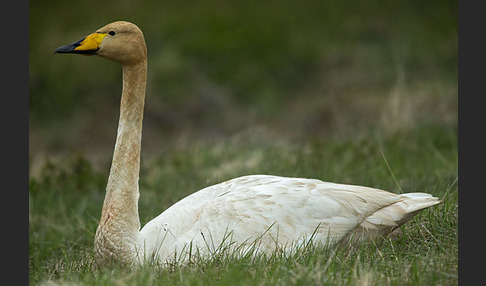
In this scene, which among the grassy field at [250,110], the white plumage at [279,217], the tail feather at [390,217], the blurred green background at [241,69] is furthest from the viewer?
the blurred green background at [241,69]

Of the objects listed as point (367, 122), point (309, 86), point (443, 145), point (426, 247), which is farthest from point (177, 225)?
point (309, 86)

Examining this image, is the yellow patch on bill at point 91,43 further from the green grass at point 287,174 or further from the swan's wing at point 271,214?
the green grass at point 287,174

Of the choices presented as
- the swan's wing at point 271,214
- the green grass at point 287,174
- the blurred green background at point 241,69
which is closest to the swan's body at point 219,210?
the swan's wing at point 271,214

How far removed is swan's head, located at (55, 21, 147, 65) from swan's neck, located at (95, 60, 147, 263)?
107mm

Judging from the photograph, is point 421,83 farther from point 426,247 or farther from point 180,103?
point 426,247

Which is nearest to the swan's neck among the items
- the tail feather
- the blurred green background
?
the tail feather

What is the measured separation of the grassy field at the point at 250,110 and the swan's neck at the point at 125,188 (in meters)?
0.24

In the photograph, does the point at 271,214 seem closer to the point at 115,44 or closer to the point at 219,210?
the point at 219,210

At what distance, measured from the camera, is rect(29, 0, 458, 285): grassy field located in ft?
21.8

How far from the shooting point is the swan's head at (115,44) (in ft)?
16.9

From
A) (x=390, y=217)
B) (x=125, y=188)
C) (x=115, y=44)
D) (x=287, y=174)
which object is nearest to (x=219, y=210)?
(x=125, y=188)

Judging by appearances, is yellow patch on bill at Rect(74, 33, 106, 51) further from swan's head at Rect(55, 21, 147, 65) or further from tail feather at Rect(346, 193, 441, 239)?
tail feather at Rect(346, 193, 441, 239)

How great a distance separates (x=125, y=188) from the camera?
17.5 feet

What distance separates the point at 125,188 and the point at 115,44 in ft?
3.74
